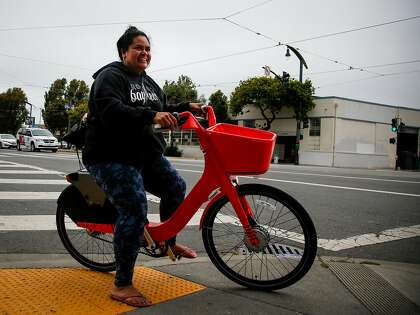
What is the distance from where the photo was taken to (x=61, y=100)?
190 feet

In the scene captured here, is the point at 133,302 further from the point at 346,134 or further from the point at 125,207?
the point at 346,134

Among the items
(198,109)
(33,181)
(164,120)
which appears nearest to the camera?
(164,120)

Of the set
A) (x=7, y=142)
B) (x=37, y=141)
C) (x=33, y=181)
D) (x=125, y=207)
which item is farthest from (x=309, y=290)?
(x=7, y=142)

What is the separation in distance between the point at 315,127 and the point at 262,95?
17.7 feet

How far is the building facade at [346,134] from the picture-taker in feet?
120

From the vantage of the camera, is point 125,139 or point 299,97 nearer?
point 125,139

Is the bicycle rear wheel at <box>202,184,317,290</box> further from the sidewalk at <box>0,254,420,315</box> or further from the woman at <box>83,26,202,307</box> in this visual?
the woman at <box>83,26,202,307</box>

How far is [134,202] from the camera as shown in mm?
2836

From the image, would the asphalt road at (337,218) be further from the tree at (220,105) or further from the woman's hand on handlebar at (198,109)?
the tree at (220,105)

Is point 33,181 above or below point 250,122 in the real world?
below

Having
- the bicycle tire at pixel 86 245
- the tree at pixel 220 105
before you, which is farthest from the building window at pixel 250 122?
the bicycle tire at pixel 86 245

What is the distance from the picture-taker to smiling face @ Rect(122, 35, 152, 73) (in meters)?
3.00

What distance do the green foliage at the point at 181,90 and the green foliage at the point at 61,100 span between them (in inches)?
505

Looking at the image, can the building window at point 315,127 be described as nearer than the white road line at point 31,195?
No
